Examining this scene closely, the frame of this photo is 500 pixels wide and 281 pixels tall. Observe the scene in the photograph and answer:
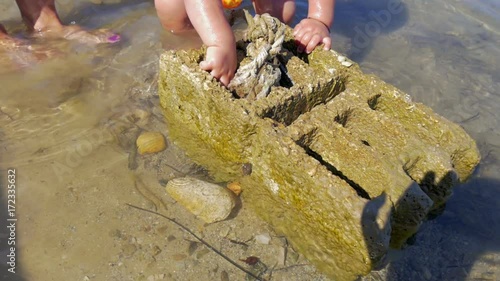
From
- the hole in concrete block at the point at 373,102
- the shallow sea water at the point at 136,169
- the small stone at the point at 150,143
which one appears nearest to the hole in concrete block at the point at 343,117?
the hole in concrete block at the point at 373,102

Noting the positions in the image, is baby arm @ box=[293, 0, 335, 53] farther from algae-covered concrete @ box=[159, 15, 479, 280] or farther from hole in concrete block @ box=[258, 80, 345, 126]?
hole in concrete block @ box=[258, 80, 345, 126]

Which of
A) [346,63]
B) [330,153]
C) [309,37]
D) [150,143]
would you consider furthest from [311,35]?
[150,143]

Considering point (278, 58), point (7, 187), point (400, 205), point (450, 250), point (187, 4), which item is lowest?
point (450, 250)

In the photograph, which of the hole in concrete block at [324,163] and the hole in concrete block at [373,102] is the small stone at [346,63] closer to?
the hole in concrete block at [373,102]

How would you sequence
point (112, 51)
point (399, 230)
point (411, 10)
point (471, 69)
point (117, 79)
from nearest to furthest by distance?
1. point (399, 230)
2. point (117, 79)
3. point (112, 51)
4. point (471, 69)
5. point (411, 10)

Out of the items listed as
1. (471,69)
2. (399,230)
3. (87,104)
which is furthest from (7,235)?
(471,69)

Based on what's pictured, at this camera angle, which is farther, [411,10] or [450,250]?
[411,10]

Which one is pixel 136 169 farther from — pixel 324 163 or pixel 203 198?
pixel 324 163

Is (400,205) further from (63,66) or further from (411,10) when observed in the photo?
(411,10)

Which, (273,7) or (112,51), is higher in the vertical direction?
(273,7)
